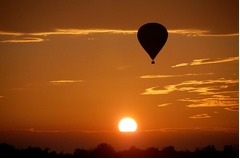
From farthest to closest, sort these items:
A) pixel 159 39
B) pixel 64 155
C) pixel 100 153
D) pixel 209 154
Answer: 1. pixel 100 153
2. pixel 209 154
3. pixel 64 155
4. pixel 159 39

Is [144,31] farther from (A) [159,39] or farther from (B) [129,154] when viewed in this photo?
(B) [129,154]

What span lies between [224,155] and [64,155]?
16345mm

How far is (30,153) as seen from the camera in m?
69.4

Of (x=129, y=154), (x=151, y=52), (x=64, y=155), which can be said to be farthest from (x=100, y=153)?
(x=151, y=52)

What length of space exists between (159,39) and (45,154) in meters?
19.3

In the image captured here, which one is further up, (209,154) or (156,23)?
(156,23)

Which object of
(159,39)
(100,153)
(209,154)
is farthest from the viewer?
(100,153)

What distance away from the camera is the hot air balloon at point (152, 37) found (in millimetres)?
59500

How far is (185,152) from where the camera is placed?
69688mm

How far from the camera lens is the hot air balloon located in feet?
195

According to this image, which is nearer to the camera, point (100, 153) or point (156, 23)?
point (156, 23)

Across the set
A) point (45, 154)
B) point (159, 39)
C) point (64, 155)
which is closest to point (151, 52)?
point (159, 39)

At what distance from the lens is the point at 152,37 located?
195ft

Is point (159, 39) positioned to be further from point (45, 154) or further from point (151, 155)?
point (45, 154)
